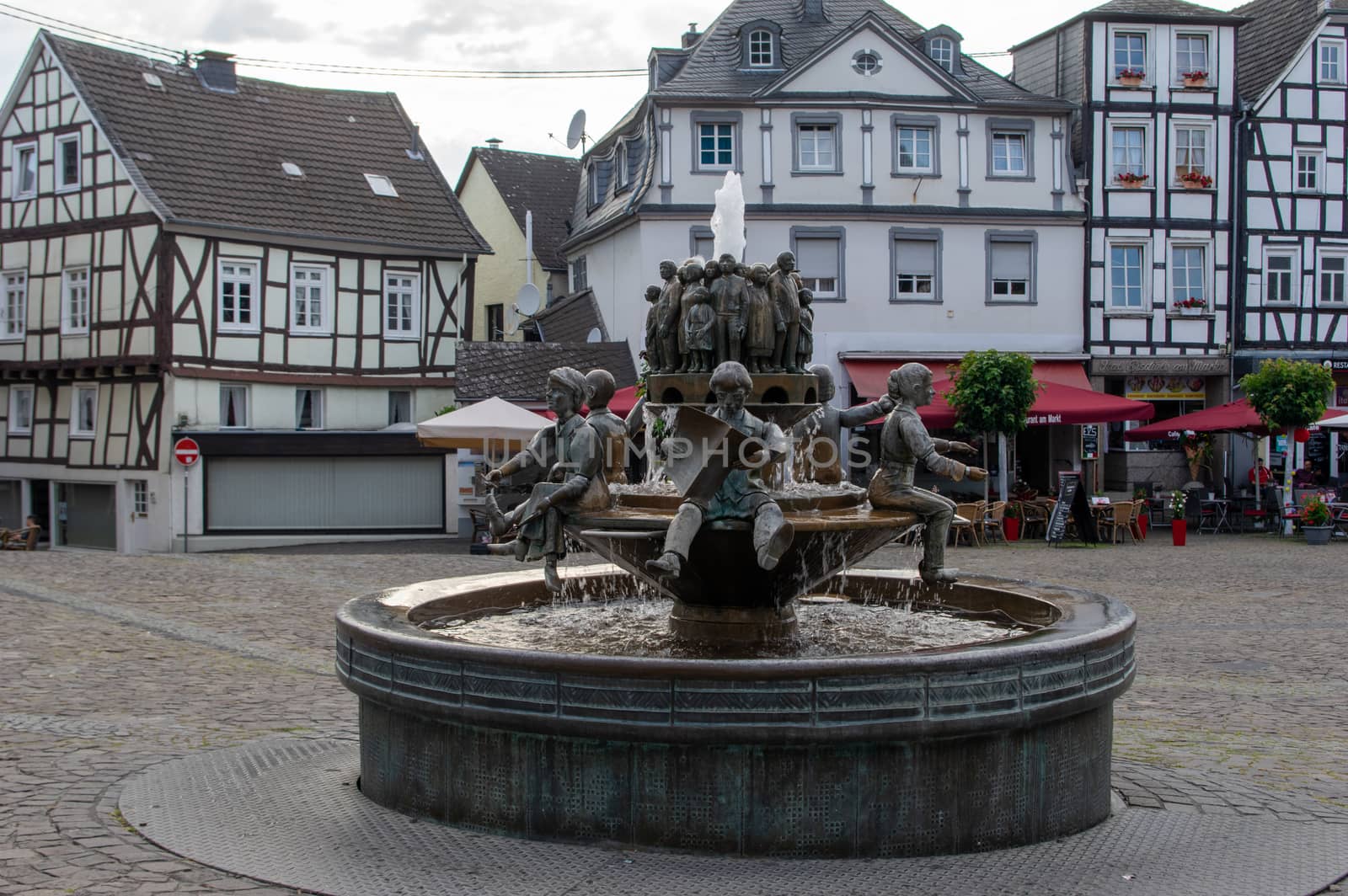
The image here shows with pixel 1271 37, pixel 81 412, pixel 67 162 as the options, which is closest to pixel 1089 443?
pixel 1271 37

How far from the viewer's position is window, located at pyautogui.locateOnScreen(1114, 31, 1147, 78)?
105 ft

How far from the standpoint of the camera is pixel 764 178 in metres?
30.9

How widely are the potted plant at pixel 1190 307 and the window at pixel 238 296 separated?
20.2 metres

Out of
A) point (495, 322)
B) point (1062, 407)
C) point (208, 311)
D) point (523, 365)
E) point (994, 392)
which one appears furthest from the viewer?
point (495, 322)

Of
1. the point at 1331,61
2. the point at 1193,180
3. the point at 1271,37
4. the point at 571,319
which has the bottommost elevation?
the point at 571,319

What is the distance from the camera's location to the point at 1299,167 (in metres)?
32.6

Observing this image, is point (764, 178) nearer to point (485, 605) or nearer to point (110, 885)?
point (485, 605)

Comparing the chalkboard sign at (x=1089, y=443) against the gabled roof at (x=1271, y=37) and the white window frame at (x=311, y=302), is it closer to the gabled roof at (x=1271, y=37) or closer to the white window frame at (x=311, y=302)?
the gabled roof at (x=1271, y=37)

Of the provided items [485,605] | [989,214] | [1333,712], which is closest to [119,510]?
[989,214]

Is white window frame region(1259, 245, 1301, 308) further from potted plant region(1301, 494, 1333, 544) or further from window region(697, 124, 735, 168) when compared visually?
window region(697, 124, 735, 168)

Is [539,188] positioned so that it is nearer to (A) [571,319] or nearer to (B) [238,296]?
(A) [571,319]

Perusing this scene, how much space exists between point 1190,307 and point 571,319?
14.4 meters

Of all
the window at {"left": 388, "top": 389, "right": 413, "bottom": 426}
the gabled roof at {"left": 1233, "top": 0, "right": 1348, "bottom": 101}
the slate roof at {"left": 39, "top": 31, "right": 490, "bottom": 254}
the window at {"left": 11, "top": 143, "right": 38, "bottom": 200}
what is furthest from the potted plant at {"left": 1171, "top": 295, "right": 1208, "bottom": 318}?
the window at {"left": 11, "top": 143, "right": 38, "bottom": 200}

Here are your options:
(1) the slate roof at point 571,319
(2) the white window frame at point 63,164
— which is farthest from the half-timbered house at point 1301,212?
(2) the white window frame at point 63,164
